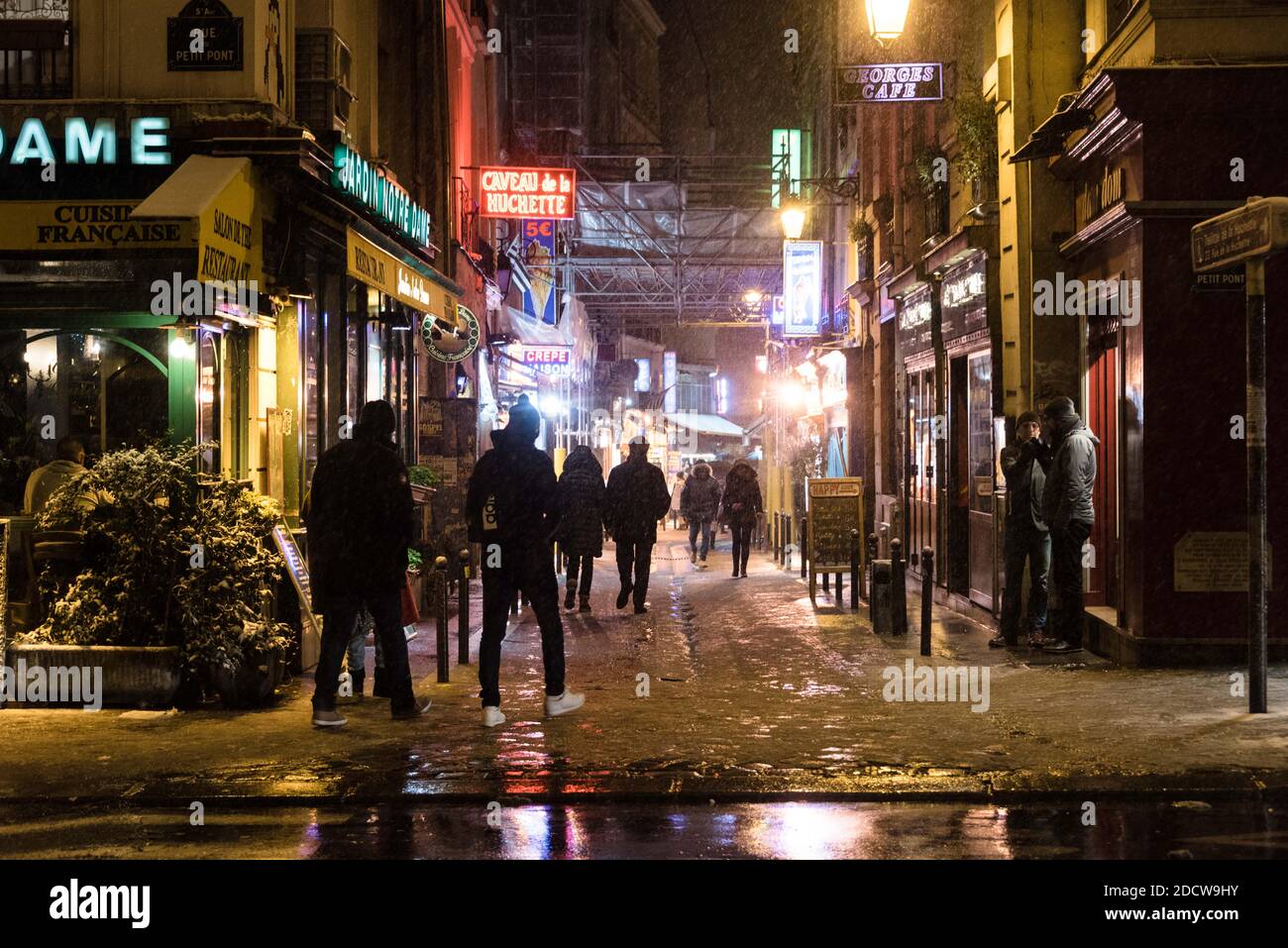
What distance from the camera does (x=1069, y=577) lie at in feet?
39.3

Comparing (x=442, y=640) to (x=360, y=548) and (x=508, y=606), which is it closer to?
(x=508, y=606)

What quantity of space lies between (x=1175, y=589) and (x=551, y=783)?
598 cm

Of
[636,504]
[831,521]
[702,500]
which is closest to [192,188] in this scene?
[636,504]

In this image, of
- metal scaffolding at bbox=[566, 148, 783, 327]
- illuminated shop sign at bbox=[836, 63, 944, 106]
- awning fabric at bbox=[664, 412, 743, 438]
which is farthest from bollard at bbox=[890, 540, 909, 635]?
awning fabric at bbox=[664, 412, 743, 438]

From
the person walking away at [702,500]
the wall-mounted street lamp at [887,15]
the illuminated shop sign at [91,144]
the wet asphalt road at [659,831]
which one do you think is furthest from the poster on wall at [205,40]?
the person walking away at [702,500]

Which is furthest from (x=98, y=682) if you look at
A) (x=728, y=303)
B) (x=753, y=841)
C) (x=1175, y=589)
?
(x=728, y=303)

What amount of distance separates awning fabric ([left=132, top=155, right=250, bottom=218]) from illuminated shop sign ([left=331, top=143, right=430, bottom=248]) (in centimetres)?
175

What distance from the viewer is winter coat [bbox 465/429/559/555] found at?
9438mm

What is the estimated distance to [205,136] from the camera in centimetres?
1202

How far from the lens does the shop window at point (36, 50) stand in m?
12.3

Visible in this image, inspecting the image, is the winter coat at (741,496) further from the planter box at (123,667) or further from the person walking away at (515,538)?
the planter box at (123,667)

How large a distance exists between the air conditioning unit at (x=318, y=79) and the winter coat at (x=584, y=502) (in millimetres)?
4513
